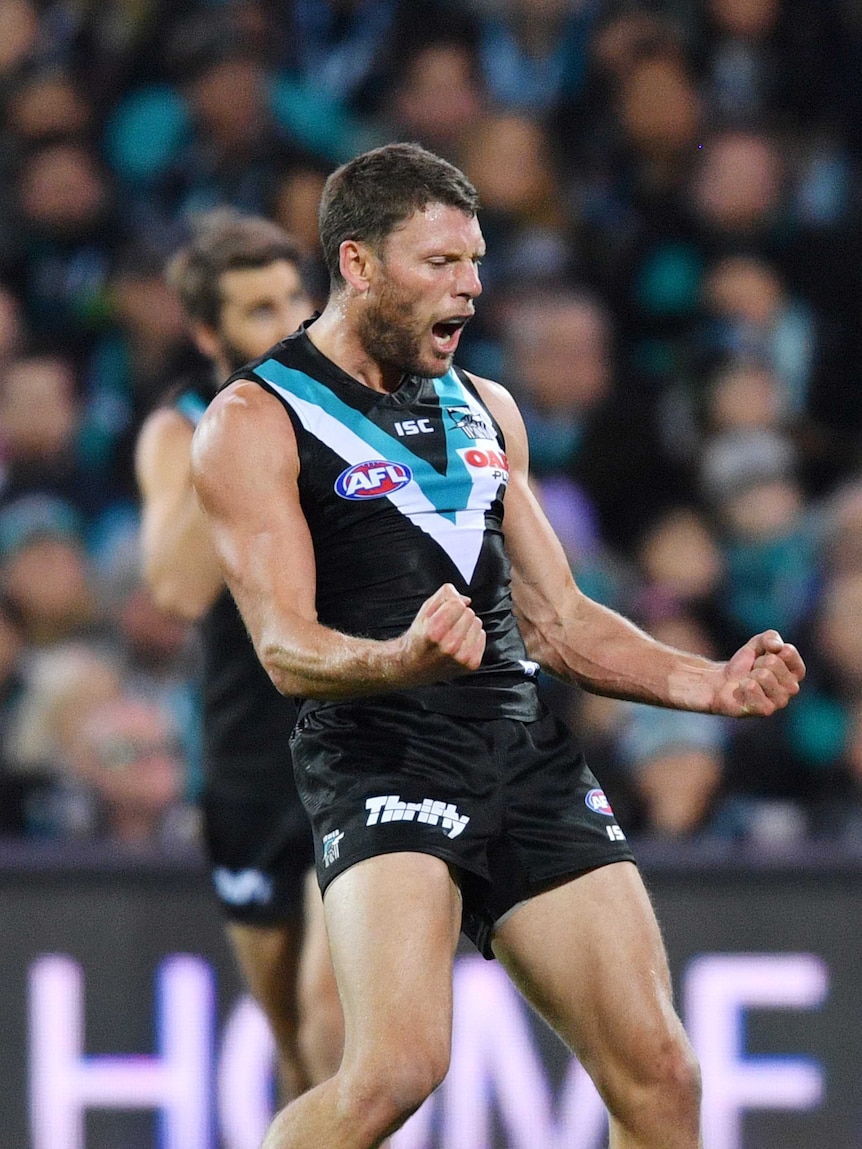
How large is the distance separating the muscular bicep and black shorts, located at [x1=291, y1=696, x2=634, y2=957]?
1.01 ft

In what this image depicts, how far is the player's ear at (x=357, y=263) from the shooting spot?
153 inches

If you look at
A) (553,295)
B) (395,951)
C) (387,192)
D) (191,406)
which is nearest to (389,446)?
(387,192)

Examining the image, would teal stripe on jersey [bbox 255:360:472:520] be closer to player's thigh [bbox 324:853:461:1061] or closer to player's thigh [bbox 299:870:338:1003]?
player's thigh [bbox 324:853:461:1061]

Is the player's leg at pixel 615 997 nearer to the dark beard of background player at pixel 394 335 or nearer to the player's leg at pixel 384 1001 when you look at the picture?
the player's leg at pixel 384 1001

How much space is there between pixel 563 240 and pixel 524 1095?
3645 millimetres

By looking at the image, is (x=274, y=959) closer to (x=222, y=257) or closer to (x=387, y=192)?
(x=222, y=257)

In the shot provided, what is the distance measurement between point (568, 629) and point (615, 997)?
791 millimetres

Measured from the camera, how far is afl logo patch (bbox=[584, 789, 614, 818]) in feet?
12.9

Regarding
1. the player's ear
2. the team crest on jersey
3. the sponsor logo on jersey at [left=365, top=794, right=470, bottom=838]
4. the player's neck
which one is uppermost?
the player's ear

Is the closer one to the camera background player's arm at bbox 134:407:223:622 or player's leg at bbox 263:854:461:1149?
player's leg at bbox 263:854:461:1149

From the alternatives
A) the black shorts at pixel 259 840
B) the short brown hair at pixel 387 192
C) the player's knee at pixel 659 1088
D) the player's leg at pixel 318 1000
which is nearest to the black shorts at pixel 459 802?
the player's knee at pixel 659 1088

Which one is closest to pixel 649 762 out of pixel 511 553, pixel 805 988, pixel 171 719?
pixel 805 988

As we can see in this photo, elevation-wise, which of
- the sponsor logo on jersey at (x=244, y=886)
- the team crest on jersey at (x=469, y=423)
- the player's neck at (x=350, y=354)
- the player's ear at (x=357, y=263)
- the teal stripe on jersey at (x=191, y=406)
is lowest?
the sponsor logo on jersey at (x=244, y=886)

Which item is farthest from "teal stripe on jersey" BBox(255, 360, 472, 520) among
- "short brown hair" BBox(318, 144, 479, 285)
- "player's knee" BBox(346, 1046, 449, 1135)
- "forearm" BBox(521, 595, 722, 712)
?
"player's knee" BBox(346, 1046, 449, 1135)
